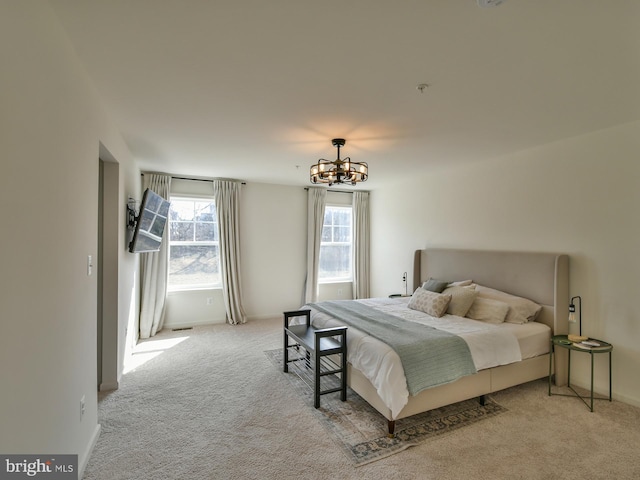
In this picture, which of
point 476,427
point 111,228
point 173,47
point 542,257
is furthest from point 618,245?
point 111,228

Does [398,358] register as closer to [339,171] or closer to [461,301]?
[461,301]

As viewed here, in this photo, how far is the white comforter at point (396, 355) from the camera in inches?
94.0

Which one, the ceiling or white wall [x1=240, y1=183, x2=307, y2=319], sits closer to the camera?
the ceiling

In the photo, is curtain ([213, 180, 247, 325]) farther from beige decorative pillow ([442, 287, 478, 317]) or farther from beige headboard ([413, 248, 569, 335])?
beige decorative pillow ([442, 287, 478, 317])

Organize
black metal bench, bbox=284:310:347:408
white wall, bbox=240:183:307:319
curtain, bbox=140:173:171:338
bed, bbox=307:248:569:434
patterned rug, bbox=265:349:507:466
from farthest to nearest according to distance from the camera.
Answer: white wall, bbox=240:183:307:319 < curtain, bbox=140:173:171:338 < black metal bench, bbox=284:310:347:408 < bed, bbox=307:248:569:434 < patterned rug, bbox=265:349:507:466

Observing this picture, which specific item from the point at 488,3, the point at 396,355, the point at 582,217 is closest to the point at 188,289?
the point at 396,355

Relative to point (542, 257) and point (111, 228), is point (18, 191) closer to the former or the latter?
point (111, 228)

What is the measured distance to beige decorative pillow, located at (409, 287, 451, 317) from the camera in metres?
3.64

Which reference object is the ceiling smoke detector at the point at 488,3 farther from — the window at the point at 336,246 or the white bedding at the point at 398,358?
the window at the point at 336,246

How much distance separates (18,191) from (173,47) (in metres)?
1.14

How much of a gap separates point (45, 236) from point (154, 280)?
384 cm

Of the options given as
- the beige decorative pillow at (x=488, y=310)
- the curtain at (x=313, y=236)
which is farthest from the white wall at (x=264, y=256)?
the beige decorative pillow at (x=488, y=310)

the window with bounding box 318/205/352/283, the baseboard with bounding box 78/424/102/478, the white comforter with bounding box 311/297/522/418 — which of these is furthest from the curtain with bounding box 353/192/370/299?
the baseboard with bounding box 78/424/102/478

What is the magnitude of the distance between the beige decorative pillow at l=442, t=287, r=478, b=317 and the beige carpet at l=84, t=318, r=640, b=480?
35.4 inches
